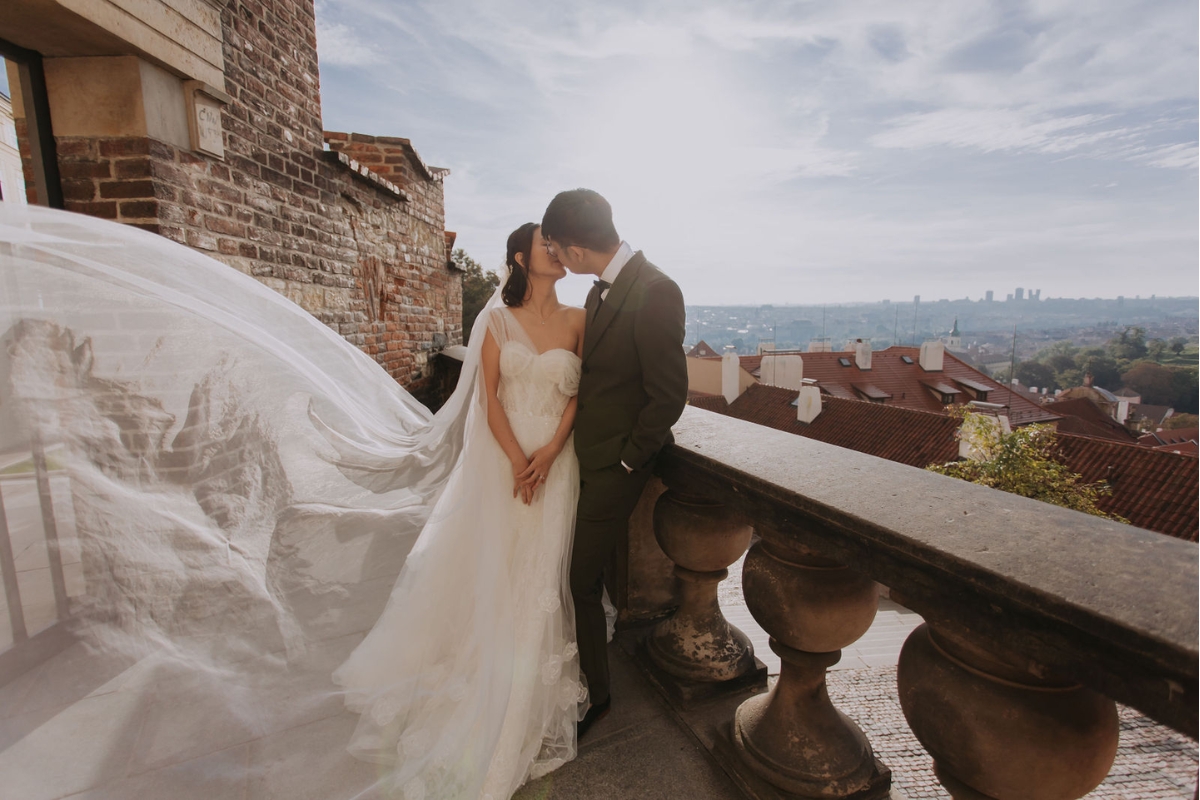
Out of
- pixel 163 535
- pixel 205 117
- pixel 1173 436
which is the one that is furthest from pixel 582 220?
pixel 1173 436

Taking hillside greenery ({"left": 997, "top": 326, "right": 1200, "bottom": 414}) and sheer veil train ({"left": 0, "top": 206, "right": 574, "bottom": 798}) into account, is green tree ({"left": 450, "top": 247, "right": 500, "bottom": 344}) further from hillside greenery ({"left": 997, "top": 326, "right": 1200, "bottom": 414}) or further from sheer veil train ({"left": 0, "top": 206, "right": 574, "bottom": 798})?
hillside greenery ({"left": 997, "top": 326, "right": 1200, "bottom": 414})

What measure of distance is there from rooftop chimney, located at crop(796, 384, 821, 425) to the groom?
22.3 m

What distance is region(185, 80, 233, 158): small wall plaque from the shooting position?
3.34 m

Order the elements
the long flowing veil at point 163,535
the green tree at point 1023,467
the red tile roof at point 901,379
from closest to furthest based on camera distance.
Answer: the long flowing veil at point 163,535
the green tree at point 1023,467
the red tile roof at point 901,379

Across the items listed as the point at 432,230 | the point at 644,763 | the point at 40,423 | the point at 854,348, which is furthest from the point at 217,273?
the point at 854,348

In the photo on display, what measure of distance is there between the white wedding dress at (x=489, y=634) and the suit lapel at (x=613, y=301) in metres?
0.21

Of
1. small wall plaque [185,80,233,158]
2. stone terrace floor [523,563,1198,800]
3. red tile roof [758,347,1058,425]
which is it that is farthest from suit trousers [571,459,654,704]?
red tile roof [758,347,1058,425]

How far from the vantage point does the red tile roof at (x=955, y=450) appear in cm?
1475

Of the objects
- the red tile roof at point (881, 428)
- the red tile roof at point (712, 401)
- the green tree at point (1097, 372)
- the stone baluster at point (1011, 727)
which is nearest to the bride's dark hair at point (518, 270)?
the stone baluster at point (1011, 727)

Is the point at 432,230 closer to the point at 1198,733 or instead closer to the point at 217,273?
the point at 217,273

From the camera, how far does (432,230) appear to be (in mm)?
8031

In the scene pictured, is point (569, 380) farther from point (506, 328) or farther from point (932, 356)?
point (932, 356)

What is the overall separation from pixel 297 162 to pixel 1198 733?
5.27 metres

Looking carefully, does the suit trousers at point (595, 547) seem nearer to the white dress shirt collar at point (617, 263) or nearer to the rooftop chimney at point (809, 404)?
the white dress shirt collar at point (617, 263)
